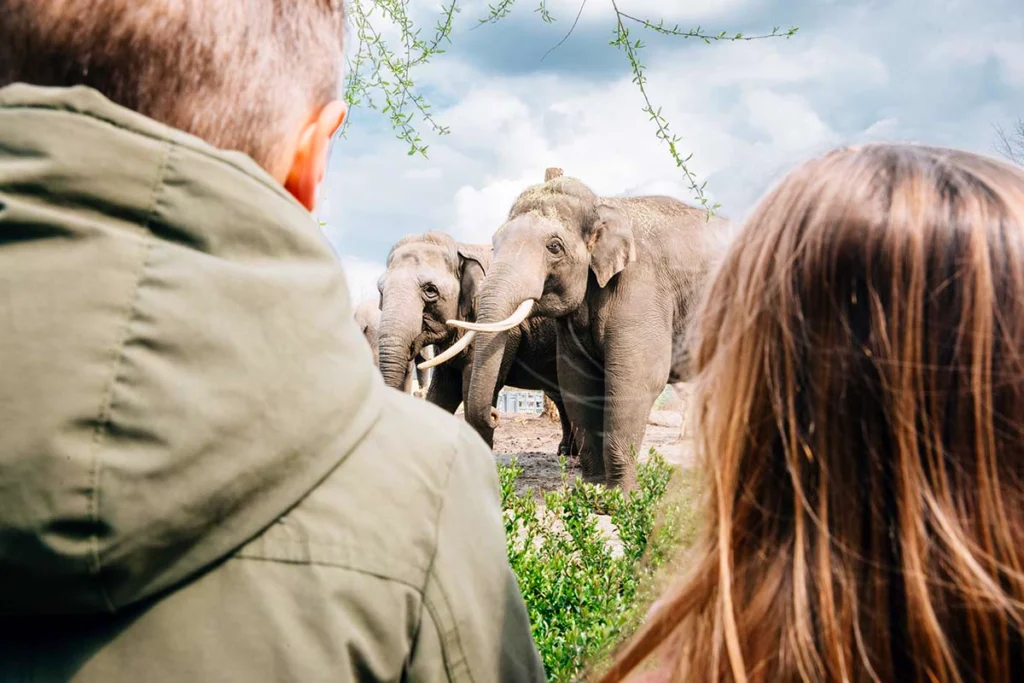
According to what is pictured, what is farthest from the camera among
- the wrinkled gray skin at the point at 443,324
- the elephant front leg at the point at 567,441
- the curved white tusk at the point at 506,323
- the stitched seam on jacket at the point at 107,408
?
the elephant front leg at the point at 567,441

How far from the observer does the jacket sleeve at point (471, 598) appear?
42.6 inches

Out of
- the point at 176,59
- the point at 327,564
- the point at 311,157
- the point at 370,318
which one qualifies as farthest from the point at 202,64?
the point at 370,318

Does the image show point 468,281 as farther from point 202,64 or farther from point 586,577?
point 202,64

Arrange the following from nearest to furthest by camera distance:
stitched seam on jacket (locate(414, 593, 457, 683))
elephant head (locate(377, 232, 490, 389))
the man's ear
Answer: stitched seam on jacket (locate(414, 593, 457, 683)) → the man's ear → elephant head (locate(377, 232, 490, 389))

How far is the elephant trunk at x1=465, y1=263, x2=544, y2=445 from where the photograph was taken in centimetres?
930

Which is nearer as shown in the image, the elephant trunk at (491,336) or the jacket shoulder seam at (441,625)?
the jacket shoulder seam at (441,625)

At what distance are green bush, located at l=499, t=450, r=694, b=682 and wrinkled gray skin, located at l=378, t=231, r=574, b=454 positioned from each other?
21.5 feet

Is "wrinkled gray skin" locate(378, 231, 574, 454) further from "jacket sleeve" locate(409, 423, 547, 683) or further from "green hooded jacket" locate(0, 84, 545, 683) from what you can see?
"green hooded jacket" locate(0, 84, 545, 683)

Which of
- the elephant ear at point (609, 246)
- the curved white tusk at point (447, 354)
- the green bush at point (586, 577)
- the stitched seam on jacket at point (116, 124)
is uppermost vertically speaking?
the elephant ear at point (609, 246)

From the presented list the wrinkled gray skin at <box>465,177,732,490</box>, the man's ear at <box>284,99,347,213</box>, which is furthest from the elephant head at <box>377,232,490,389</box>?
the man's ear at <box>284,99,347,213</box>

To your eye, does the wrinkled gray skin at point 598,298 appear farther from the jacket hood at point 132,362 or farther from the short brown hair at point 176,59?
the jacket hood at point 132,362

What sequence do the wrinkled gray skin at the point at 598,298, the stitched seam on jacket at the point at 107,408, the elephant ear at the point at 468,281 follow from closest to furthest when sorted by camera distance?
the stitched seam on jacket at the point at 107,408 < the wrinkled gray skin at the point at 598,298 < the elephant ear at the point at 468,281

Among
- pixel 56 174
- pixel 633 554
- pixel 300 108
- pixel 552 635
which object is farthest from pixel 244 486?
pixel 633 554

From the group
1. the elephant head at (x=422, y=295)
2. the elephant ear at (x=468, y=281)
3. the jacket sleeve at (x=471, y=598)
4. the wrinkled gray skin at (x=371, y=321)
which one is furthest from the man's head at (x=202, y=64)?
the wrinkled gray skin at (x=371, y=321)
